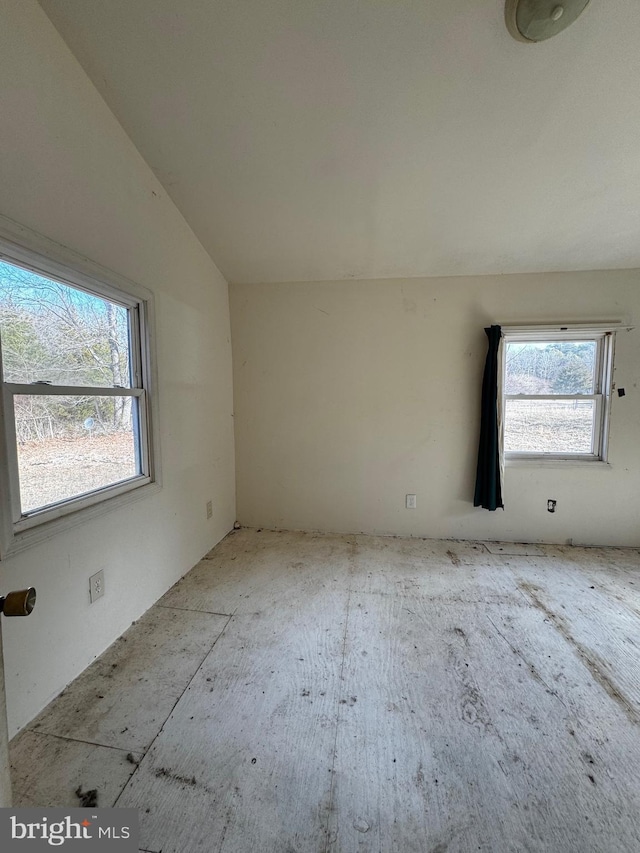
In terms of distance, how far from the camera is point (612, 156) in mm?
1728

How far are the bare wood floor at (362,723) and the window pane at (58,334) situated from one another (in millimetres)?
1362

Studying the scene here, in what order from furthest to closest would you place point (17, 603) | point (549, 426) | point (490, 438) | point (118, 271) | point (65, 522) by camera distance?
point (549, 426) < point (490, 438) < point (118, 271) < point (65, 522) < point (17, 603)

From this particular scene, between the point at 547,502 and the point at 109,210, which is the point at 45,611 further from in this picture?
the point at 547,502

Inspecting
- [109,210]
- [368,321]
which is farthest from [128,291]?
[368,321]

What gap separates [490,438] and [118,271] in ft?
9.13

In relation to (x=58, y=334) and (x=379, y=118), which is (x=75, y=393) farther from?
(x=379, y=118)

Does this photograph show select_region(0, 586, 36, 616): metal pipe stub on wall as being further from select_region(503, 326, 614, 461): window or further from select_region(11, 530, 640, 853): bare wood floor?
select_region(503, 326, 614, 461): window

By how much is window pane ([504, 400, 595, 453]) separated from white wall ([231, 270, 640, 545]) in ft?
0.63

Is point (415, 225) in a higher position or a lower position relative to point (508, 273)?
higher

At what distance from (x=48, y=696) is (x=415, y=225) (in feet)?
10.4

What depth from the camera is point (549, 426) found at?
2771mm

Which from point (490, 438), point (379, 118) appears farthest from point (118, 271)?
point (490, 438)

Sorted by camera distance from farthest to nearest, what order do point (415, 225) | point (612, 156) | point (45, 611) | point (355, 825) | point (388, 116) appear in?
point (415, 225)
point (612, 156)
point (388, 116)
point (45, 611)
point (355, 825)

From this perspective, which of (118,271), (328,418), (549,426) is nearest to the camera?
(118,271)
